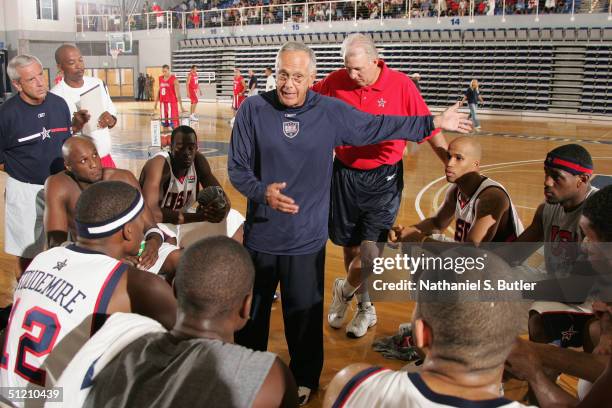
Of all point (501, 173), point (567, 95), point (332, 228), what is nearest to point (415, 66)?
point (567, 95)

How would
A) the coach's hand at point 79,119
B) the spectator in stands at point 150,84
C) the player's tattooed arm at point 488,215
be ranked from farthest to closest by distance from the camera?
the spectator in stands at point 150,84 < the coach's hand at point 79,119 < the player's tattooed arm at point 488,215

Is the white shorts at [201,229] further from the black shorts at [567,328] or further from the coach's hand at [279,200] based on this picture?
the black shorts at [567,328]

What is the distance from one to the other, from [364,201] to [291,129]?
1183mm

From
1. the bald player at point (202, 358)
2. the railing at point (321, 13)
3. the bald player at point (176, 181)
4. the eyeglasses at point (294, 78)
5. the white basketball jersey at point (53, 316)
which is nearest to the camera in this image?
the bald player at point (202, 358)

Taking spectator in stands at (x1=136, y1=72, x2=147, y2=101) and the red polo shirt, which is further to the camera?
spectator in stands at (x1=136, y1=72, x2=147, y2=101)

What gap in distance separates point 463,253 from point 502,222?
177 centimetres

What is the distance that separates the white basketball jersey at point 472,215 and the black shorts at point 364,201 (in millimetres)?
485

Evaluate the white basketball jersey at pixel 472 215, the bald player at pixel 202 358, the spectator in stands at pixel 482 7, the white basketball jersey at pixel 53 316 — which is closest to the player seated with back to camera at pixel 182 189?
the white basketball jersey at pixel 472 215

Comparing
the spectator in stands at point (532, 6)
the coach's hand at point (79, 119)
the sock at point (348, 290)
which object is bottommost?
the sock at point (348, 290)

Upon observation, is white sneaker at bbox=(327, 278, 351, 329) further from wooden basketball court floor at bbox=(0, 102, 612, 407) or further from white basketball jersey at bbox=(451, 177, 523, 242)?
white basketball jersey at bbox=(451, 177, 523, 242)

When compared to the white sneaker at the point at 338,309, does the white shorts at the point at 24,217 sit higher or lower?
higher

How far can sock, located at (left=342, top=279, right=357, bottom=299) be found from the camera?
4129 millimetres

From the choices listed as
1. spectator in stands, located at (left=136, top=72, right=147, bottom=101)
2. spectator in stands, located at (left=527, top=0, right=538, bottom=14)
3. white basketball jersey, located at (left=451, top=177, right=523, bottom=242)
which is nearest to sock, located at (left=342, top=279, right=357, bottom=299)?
white basketball jersey, located at (left=451, top=177, right=523, bottom=242)

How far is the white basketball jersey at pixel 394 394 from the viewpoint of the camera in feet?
4.41
